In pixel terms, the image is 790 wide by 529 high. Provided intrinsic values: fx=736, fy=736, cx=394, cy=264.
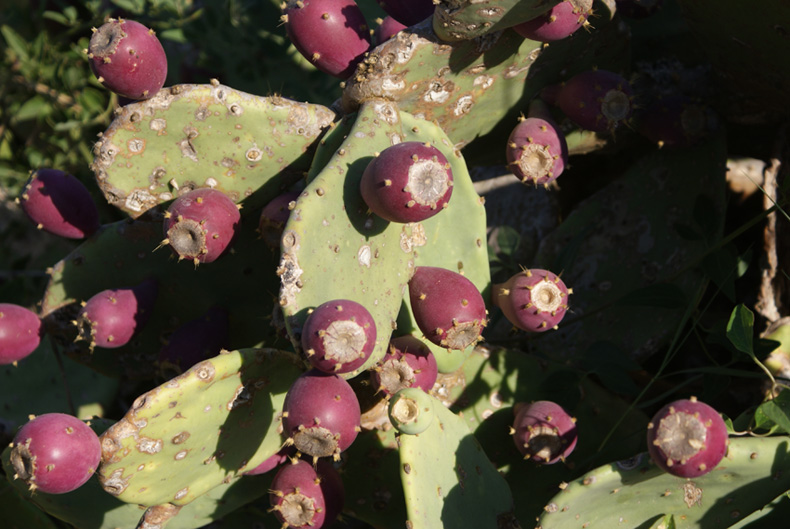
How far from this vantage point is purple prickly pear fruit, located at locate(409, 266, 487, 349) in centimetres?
136

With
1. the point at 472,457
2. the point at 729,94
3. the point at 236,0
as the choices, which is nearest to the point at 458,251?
the point at 472,457

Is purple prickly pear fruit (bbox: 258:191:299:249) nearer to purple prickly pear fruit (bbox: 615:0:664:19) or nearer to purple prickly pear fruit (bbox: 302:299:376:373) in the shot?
purple prickly pear fruit (bbox: 302:299:376:373)

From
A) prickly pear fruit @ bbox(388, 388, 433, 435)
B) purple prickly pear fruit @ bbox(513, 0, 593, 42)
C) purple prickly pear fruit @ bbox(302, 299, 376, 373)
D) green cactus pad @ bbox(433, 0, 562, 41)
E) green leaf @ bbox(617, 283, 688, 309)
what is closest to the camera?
purple prickly pear fruit @ bbox(302, 299, 376, 373)

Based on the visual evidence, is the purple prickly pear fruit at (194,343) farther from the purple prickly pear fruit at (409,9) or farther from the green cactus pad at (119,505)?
the purple prickly pear fruit at (409,9)

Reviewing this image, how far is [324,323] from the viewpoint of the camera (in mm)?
1145

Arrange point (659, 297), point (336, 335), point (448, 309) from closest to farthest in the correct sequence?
point (336, 335), point (448, 309), point (659, 297)

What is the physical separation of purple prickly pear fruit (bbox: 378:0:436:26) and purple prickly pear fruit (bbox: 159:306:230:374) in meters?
0.83

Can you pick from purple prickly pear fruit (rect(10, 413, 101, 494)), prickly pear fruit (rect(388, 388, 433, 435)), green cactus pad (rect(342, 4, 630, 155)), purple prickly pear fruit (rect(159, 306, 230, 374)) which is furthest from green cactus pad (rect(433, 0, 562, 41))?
purple prickly pear fruit (rect(10, 413, 101, 494))

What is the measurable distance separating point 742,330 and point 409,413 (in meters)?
0.67

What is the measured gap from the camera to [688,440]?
3.91ft

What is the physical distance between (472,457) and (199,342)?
642mm

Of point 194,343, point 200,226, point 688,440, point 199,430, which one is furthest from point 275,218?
point 688,440

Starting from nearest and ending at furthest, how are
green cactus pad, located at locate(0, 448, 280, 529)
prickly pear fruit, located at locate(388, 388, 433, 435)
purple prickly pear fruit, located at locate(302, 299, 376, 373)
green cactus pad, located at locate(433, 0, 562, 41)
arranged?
1. purple prickly pear fruit, located at locate(302, 299, 376, 373)
2. prickly pear fruit, located at locate(388, 388, 433, 435)
3. green cactus pad, located at locate(433, 0, 562, 41)
4. green cactus pad, located at locate(0, 448, 280, 529)

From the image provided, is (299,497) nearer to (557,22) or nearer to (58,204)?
(58,204)
